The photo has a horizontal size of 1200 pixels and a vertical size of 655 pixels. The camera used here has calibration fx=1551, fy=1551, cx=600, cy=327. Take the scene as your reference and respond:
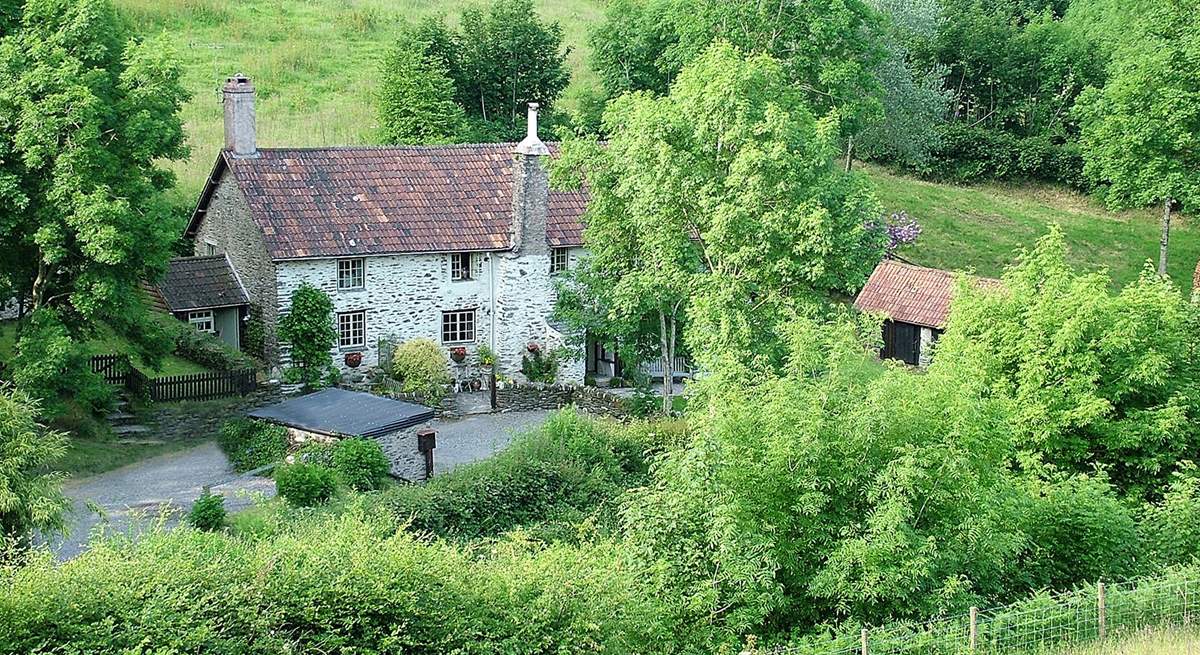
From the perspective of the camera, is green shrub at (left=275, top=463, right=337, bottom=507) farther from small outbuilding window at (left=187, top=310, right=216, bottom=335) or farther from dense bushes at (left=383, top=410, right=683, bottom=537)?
small outbuilding window at (left=187, top=310, right=216, bottom=335)

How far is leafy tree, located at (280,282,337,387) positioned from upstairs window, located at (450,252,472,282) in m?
3.65

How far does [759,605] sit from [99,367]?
22961mm

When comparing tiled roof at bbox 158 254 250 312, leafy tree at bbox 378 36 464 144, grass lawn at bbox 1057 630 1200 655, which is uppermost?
leafy tree at bbox 378 36 464 144

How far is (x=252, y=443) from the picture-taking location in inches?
1405

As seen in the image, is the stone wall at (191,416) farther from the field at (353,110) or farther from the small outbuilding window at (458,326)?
the field at (353,110)

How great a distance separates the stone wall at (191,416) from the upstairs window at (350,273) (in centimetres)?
456

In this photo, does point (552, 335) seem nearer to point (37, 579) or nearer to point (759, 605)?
point (759, 605)

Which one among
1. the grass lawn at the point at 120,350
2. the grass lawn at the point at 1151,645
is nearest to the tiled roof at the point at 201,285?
the grass lawn at the point at 120,350

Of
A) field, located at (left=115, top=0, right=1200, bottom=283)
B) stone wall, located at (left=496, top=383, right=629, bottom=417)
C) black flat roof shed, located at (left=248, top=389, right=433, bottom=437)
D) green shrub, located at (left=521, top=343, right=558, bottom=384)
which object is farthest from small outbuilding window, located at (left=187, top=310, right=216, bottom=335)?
green shrub, located at (left=521, top=343, right=558, bottom=384)

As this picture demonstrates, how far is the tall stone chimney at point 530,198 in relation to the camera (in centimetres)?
4225

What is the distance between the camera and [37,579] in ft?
57.0

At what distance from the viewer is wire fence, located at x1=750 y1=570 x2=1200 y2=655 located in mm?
18156

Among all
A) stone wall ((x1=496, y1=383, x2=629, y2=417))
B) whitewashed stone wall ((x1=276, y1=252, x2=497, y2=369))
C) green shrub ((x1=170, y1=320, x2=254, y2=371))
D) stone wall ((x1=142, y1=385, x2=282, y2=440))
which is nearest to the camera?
stone wall ((x1=142, y1=385, x2=282, y2=440))

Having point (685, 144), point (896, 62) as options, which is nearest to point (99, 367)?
point (685, 144)
